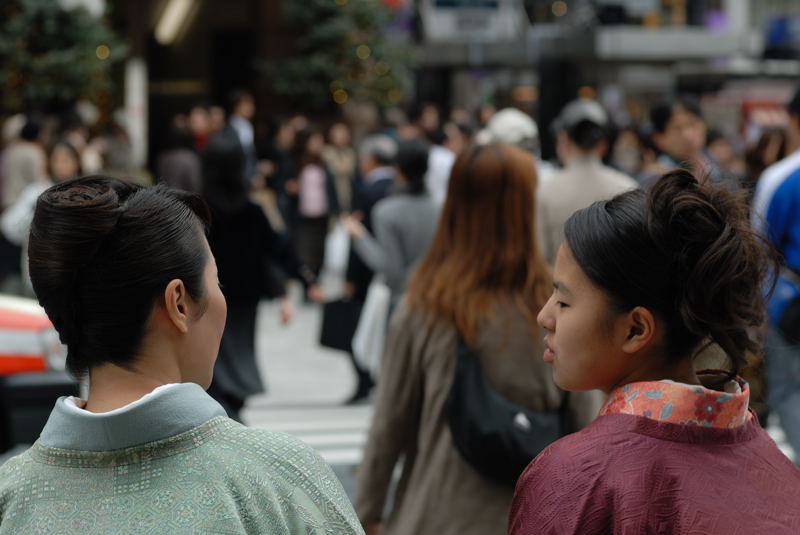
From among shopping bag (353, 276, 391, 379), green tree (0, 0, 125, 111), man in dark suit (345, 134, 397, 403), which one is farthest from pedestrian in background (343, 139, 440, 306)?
green tree (0, 0, 125, 111)

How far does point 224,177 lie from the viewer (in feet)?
21.8

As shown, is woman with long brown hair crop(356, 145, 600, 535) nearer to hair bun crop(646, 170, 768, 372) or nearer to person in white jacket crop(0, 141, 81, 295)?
hair bun crop(646, 170, 768, 372)

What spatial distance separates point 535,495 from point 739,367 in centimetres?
41

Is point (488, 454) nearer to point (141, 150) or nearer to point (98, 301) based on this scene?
point (98, 301)

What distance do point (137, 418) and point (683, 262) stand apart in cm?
88

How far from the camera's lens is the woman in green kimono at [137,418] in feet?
6.35

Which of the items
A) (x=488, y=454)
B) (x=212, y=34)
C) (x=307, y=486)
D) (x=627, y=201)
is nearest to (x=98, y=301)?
(x=307, y=486)

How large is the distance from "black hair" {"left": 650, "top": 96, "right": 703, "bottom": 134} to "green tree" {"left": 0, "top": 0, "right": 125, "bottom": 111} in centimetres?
1161

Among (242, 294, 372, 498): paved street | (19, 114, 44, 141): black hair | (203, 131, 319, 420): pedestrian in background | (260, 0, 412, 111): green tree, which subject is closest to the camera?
(203, 131, 319, 420): pedestrian in background

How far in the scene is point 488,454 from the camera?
3.66 metres

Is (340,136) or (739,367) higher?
(739,367)

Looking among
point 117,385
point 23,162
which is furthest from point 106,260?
point 23,162

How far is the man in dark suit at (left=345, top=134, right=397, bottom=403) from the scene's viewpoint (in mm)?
8672

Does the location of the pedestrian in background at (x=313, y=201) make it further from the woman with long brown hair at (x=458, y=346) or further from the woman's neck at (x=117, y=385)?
the woman's neck at (x=117, y=385)
